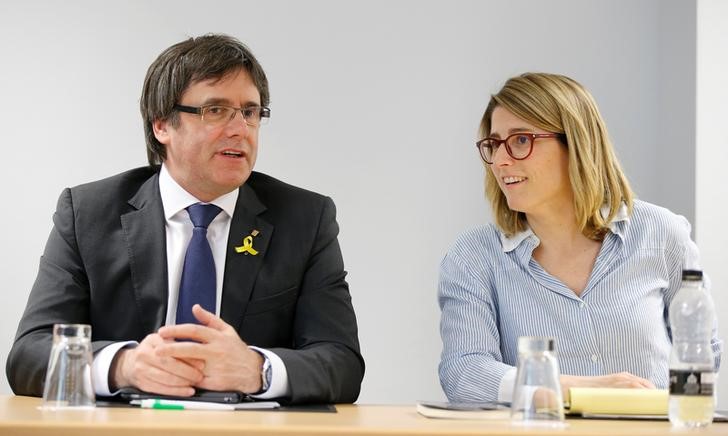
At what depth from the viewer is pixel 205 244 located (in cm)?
258

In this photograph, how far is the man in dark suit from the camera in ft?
8.17

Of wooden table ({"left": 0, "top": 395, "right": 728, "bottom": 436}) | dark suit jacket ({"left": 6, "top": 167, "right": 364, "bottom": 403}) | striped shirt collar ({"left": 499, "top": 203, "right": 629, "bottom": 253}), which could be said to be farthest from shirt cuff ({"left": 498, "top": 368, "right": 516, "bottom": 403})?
wooden table ({"left": 0, "top": 395, "right": 728, "bottom": 436})

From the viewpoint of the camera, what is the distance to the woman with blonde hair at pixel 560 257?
262 cm

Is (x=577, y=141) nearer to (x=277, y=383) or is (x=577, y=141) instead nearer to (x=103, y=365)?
(x=277, y=383)

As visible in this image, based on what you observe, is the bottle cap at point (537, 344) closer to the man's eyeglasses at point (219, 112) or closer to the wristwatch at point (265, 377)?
the wristwatch at point (265, 377)

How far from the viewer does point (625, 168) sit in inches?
157

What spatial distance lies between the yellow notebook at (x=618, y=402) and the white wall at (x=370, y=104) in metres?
1.97

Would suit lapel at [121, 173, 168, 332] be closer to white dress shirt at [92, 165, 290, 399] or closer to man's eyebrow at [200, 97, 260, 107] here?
white dress shirt at [92, 165, 290, 399]

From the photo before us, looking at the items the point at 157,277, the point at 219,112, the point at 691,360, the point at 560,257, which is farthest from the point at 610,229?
the point at 157,277

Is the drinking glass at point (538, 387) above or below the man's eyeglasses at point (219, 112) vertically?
below

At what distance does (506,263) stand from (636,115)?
1503mm

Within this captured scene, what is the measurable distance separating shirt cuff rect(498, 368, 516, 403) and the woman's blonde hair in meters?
0.50

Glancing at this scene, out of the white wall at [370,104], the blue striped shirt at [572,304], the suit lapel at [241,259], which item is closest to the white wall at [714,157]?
the white wall at [370,104]

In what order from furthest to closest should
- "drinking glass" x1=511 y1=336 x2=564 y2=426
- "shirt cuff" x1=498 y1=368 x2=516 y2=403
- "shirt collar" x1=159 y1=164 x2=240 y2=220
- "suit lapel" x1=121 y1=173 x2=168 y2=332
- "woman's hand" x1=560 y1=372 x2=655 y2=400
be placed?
"shirt collar" x1=159 y1=164 x2=240 y2=220 → "suit lapel" x1=121 y1=173 x2=168 y2=332 → "shirt cuff" x1=498 y1=368 x2=516 y2=403 → "woman's hand" x1=560 y1=372 x2=655 y2=400 → "drinking glass" x1=511 y1=336 x2=564 y2=426
